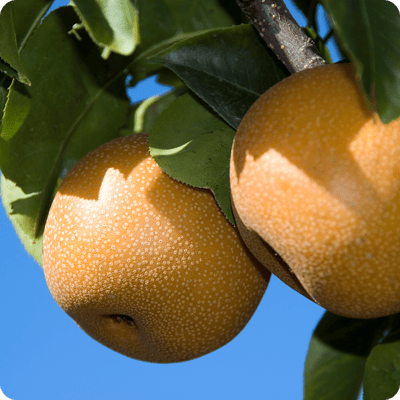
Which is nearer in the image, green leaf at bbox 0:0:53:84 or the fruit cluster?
the fruit cluster

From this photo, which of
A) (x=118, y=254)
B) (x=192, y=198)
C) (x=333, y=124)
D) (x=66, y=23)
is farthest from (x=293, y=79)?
(x=66, y=23)

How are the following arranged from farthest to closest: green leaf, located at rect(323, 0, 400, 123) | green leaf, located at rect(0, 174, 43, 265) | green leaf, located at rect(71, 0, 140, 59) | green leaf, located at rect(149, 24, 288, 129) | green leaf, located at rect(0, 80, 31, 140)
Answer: green leaf, located at rect(0, 174, 43, 265)
green leaf, located at rect(0, 80, 31, 140)
green leaf, located at rect(149, 24, 288, 129)
green leaf, located at rect(71, 0, 140, 59)
green leaf, located at rect(323, 0, 400, 123)

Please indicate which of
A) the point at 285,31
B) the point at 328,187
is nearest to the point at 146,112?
the point at 285,31

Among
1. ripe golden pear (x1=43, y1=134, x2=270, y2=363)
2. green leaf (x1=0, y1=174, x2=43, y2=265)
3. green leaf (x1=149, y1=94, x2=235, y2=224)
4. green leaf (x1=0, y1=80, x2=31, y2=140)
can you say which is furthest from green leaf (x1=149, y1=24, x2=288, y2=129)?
green leaf (x1=0, y1=174, x2=43, y2=265)

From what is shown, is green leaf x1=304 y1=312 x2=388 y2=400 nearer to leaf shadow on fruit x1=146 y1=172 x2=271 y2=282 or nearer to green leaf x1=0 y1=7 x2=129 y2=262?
leaf shadow on fruit x1=146 y1=172 x2=271 y2=282

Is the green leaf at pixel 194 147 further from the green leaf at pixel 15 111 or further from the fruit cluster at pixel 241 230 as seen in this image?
the green leaf at pixel 15 111

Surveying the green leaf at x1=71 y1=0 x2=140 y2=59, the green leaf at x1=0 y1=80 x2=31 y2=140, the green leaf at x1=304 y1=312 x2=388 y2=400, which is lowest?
the green leaf at x1=304 y1=312 x2=388 y2=400
